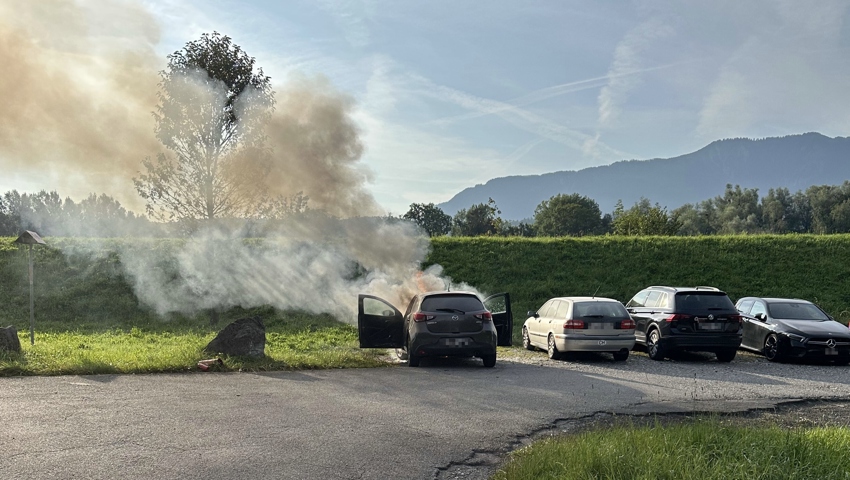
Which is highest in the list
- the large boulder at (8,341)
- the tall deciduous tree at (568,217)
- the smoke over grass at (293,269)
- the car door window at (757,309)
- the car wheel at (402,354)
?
the tall deciduous tree at (568,217)

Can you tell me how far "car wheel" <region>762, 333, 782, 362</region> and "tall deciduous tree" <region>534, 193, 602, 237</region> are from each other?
76017 mm

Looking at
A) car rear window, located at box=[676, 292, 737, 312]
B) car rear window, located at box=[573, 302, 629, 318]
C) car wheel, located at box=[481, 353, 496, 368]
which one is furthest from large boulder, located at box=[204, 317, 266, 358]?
car rear window, located at box=[676, 292, 737, 312]

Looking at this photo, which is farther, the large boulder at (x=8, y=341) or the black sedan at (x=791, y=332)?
the black sedan at (x=791, y=332)

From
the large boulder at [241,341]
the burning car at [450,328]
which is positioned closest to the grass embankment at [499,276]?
the burning car at [450,328]

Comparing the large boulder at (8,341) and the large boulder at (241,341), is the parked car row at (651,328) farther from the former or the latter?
the large boulder at (8,341)

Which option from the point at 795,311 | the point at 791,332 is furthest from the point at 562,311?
the point at 795,311

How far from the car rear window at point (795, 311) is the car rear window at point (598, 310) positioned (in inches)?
165

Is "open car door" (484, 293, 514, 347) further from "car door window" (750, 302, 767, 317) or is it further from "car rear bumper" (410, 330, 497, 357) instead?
"car door window" (750, 302, 767, 317)

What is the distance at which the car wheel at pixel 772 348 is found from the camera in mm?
14750

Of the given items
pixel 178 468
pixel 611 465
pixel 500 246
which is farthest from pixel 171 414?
pixel 500 246

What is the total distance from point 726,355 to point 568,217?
3156 inches

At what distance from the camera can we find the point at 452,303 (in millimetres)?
13258

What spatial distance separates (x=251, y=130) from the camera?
1961 cm

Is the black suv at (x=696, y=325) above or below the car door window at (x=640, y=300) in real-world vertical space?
below
